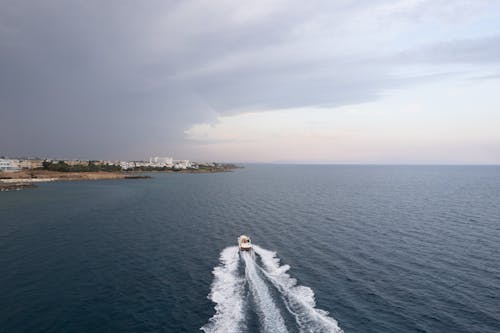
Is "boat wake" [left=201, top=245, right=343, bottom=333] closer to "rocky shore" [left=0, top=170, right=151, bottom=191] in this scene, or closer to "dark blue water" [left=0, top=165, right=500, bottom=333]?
"dark blue water" [left=0, top=165, right=500, bottom=333]

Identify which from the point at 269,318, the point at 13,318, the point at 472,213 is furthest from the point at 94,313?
the point at 472,213

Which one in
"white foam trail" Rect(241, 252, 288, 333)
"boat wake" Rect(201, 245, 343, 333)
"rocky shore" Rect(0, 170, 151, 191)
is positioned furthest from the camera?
"rocky shore" Rect(0, 170, 151, 191)

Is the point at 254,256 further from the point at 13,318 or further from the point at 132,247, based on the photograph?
the point at 13,318

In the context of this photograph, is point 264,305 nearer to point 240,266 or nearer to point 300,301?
point 300,301

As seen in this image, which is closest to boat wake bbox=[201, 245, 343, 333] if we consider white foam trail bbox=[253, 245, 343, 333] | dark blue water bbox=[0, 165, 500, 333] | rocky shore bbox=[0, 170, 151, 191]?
white foam trail bbox=[253, 245, 343, 333]

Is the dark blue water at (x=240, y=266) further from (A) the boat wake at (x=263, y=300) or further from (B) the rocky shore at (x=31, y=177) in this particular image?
(B) the rocky shore at (x=31, y=177)

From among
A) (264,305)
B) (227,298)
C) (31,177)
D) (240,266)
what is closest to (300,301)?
(264,305)

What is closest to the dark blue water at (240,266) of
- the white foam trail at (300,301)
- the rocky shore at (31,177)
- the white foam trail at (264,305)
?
the white foam trail at (264,305)

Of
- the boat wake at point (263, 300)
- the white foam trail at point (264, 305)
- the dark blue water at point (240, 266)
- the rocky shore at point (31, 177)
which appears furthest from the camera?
the rocky shore at point (31, 177)

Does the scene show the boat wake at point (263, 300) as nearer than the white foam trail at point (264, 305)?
No
